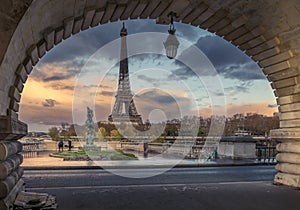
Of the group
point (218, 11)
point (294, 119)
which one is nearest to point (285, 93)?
point (294, 119)

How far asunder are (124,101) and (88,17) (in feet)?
151

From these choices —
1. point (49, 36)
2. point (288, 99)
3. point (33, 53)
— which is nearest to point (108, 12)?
point (49, 36)

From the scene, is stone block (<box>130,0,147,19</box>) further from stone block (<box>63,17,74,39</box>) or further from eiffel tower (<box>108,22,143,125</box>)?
eiffel tower (<box>108,22,143,125</box>)

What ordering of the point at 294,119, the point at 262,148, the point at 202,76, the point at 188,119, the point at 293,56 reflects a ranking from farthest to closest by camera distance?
the point at 188,119
the point at 262,148
the point at 202,76
the point at 294,119
the point at 293,56

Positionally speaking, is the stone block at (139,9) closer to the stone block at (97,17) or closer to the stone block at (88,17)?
the stone block at (97,17)

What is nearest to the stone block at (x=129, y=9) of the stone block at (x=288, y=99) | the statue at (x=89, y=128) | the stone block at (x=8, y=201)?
the stone block at (x=8, y=201)

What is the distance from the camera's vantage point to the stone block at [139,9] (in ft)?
20.4

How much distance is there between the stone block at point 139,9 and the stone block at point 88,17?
3.30 ft

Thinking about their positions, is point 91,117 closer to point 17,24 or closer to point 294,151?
point 294,151

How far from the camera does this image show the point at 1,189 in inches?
153

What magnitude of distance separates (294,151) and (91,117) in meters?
20.4

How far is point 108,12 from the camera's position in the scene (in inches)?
242

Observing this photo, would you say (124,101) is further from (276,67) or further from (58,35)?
(58,35)

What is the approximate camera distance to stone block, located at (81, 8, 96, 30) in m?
5.71
